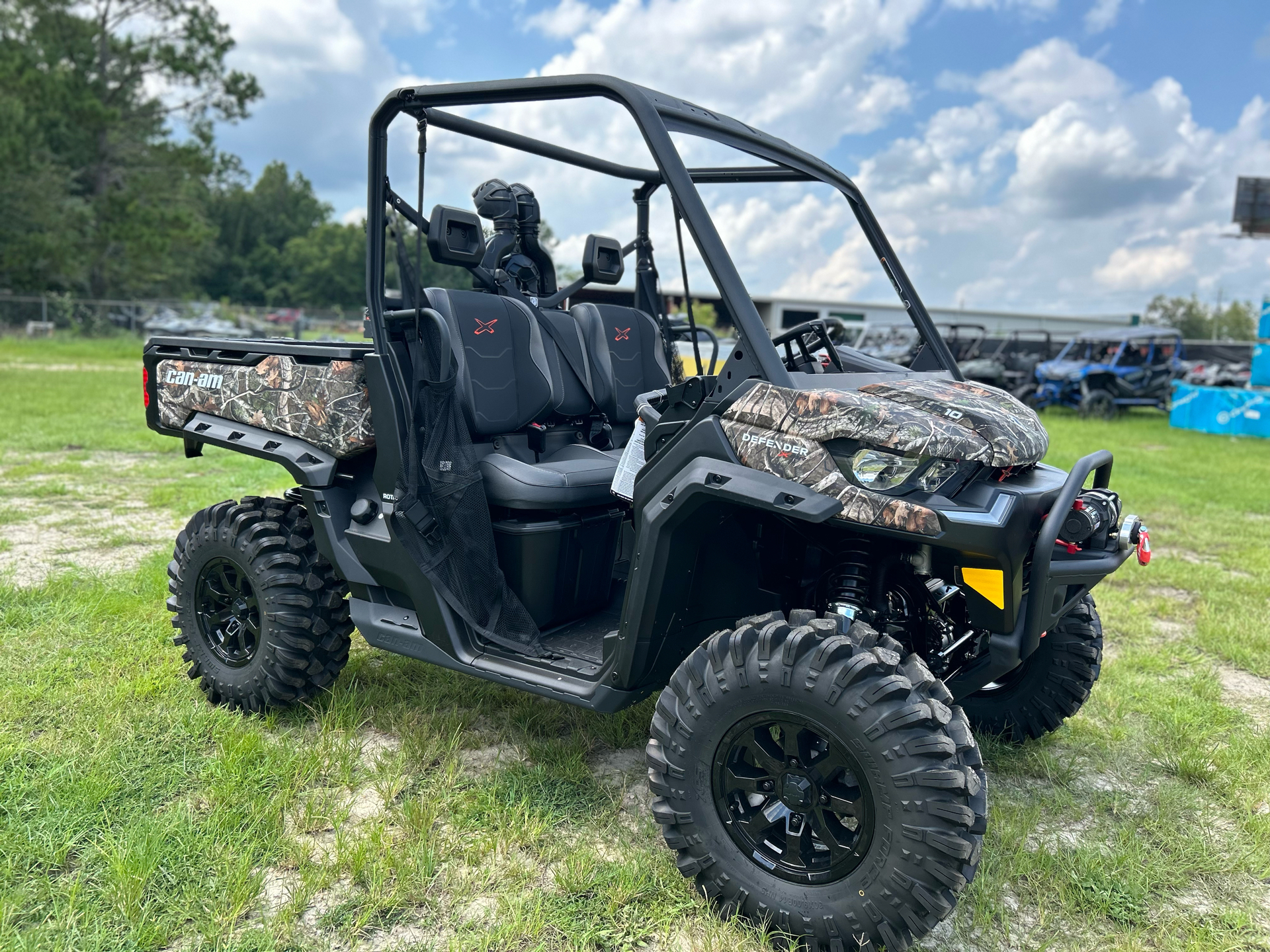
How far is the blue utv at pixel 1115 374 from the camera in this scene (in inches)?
712

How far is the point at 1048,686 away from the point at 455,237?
2646 millimetres

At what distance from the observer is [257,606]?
3596 millimetres

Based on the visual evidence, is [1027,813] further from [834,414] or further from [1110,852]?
[834,414]

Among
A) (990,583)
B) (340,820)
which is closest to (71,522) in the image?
(340,820)

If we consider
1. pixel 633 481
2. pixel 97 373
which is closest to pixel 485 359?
pixel 633 481

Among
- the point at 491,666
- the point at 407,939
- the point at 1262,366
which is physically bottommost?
the point at 407,939

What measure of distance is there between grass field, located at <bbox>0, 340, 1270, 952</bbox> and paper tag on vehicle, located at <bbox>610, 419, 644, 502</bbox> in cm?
102

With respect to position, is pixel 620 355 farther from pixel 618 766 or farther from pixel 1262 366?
pixel 1262 366

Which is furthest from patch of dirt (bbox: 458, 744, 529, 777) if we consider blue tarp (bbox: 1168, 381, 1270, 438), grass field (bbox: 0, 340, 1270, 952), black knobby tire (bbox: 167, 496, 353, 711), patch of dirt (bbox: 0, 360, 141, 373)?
patch of dirt (bbox: 0, 360, 141, 373)

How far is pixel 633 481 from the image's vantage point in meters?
2.84

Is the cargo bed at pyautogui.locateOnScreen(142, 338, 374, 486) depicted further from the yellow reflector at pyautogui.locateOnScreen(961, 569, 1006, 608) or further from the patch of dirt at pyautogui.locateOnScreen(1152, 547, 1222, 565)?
the patch of dirt at pyautogui.locateOnScreen(1152, 547, 1222, 565)

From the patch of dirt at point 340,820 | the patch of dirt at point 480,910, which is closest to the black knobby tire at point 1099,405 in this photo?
the patch of dirt at point 340,820

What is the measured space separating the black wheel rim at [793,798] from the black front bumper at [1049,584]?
527mm

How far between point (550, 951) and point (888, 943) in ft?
2.72
